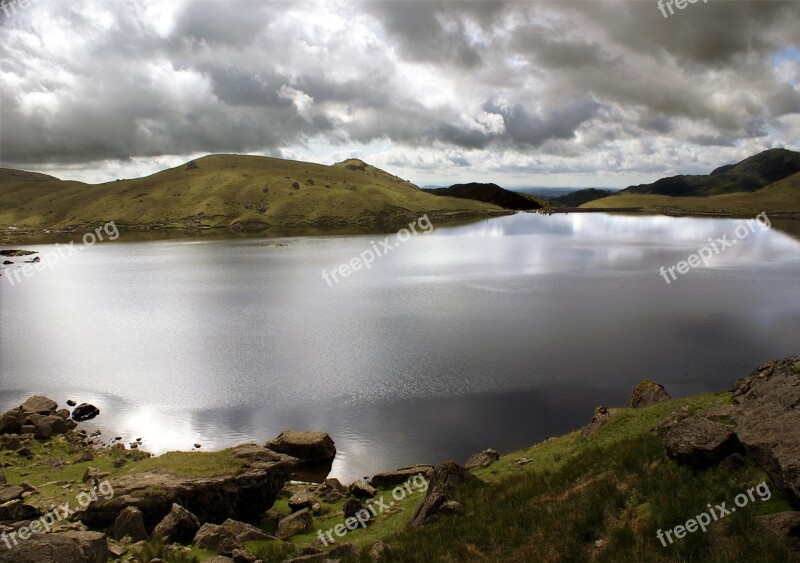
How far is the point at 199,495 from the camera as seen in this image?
66.6 feet

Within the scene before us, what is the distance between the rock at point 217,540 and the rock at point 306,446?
10495mm

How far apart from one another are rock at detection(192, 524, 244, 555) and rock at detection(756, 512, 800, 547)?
14.0 m

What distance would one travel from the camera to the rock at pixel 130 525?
17609 millimetres

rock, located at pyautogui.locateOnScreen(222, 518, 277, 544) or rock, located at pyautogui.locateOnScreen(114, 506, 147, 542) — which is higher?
rock, located at pyautogui.locateOnScreen(114, 506, 147, 542)

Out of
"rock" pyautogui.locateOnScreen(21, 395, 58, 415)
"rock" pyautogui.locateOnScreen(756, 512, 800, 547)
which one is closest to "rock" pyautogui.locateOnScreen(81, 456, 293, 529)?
"rock" pyautogui.locateOnScreen(21, 395, 58, 415)

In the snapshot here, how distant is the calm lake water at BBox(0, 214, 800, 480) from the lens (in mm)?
32719

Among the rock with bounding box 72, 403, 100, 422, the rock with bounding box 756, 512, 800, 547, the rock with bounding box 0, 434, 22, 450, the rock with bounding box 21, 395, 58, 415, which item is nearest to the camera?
the rock with bounding box 756, 512, 800, 547

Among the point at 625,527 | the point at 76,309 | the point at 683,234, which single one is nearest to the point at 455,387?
the point at 625,527

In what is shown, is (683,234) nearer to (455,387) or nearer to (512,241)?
(512,241)

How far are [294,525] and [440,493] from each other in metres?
6.46

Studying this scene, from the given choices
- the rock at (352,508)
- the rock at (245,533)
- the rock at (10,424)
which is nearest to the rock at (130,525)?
the rock at (245,533)

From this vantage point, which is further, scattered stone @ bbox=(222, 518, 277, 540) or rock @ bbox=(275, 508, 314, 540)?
rock @ bbox=(275, 508, 314, 540)

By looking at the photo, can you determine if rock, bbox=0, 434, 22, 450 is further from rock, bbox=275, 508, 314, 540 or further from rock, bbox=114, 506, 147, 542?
rock, bbox=275, 508, 314, 540

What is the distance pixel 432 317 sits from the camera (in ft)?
196
